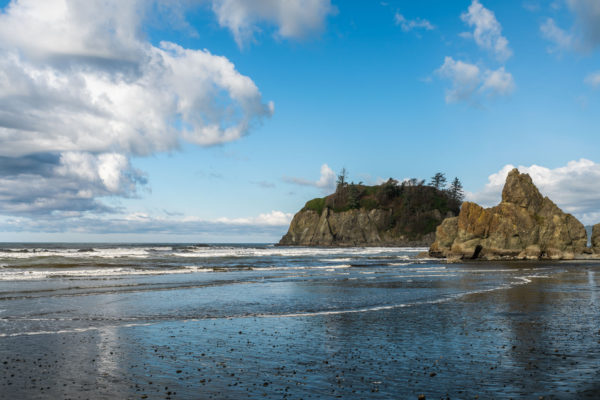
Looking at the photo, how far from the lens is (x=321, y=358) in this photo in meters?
14.0

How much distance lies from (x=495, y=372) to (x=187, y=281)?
3417 cm

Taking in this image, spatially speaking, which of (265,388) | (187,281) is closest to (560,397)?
(265,388)

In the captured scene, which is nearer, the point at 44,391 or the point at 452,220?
the point at 44,391

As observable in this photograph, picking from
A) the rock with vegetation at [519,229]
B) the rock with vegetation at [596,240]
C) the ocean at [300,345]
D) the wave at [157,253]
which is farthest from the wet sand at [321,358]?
the rock with vegetation at [596,240]

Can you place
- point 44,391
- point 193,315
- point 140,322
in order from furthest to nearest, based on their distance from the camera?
1. point 193,315
2. point 140,322
3. point 44,391

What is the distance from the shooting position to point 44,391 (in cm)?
1100

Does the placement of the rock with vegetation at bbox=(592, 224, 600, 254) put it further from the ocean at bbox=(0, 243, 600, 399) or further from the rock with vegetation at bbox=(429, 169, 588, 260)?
the ocean at bbox=(0, 243, 600, 399)

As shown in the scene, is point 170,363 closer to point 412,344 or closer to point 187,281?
point 412,344

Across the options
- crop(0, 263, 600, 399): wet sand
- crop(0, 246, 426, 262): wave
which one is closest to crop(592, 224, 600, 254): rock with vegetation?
crop(0, 246, 426, 262): wave

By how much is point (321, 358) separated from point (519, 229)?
78206 mm

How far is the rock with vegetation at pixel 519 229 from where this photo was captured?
265 ft

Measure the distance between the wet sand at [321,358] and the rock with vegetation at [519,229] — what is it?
64816mm

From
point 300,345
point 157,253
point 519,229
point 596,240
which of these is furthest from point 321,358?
point 157,253

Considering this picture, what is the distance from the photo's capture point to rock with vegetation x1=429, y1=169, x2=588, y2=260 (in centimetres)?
8062
